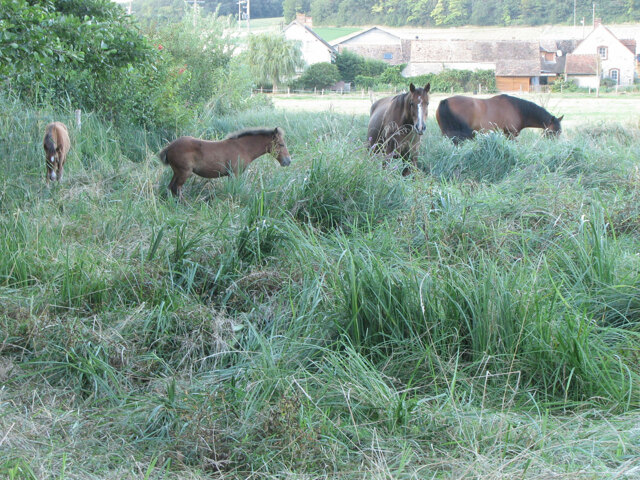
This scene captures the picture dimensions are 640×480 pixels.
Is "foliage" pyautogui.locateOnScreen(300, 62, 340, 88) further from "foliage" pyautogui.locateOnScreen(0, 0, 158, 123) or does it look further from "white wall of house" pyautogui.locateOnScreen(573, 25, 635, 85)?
"foliage" pyautogui.locateOnScreen(0, 0, 158, 123)

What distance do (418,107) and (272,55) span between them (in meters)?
32.9

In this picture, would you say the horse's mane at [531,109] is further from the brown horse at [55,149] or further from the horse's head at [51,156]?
the horse's head at [51,156]

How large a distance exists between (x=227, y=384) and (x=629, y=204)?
14.6 feet

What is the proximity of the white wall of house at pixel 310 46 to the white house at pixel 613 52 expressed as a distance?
862 inches

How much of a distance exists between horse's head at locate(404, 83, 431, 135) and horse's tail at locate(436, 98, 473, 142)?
12.8 feet

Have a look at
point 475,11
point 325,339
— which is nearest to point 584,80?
point 475,11

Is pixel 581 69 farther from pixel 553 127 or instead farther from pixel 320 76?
pixel 553 127

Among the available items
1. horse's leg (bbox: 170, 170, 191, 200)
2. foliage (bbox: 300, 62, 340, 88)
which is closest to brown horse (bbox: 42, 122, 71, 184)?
horse's leg (bbox: 170, 170, 191, 200)

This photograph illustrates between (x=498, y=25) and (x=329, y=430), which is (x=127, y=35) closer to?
(x=329, y=430)

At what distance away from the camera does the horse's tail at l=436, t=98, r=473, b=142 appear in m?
12.6

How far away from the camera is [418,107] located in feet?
28.4

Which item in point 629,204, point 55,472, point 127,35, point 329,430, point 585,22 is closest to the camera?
point 55,472

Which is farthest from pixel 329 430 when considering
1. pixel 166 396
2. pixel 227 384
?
pixel 166 396

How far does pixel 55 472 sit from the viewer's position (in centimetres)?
257
